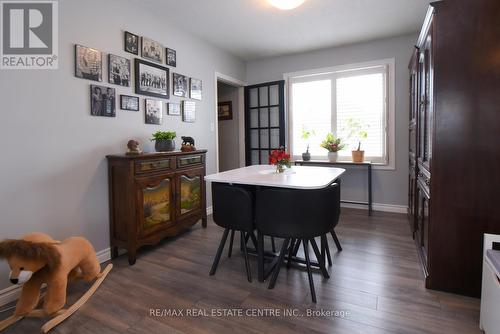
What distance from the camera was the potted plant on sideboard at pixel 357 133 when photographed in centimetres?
405

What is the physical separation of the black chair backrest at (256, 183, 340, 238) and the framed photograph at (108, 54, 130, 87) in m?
1.83

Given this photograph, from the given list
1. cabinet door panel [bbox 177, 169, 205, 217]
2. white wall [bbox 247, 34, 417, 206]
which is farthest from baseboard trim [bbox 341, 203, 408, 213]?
cabinet door panel [bbox 177, 169, 205, 217]

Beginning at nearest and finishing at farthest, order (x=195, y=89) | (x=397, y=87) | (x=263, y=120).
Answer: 1. (x=195, y=89)
2. (x=397, y=87)
3. (x=263, y=120)

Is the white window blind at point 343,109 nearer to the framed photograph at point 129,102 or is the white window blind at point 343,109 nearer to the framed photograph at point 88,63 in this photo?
the framed photograph at point 129,102

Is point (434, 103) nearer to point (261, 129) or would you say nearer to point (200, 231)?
point (200, 231)

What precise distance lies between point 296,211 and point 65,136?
6.38 ft

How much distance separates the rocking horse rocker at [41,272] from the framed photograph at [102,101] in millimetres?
1199

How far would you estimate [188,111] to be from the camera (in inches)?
143

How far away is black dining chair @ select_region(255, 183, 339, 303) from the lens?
1.86 meters

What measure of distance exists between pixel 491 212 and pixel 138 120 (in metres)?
3.06

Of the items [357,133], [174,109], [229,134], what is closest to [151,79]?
[174,109]

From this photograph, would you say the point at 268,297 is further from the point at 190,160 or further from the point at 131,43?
the point at 131,43

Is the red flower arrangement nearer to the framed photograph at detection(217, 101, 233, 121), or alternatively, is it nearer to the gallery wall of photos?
the gallery wall of photos

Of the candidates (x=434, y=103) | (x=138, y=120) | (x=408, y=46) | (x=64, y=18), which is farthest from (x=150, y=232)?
(x=408, y=46)
